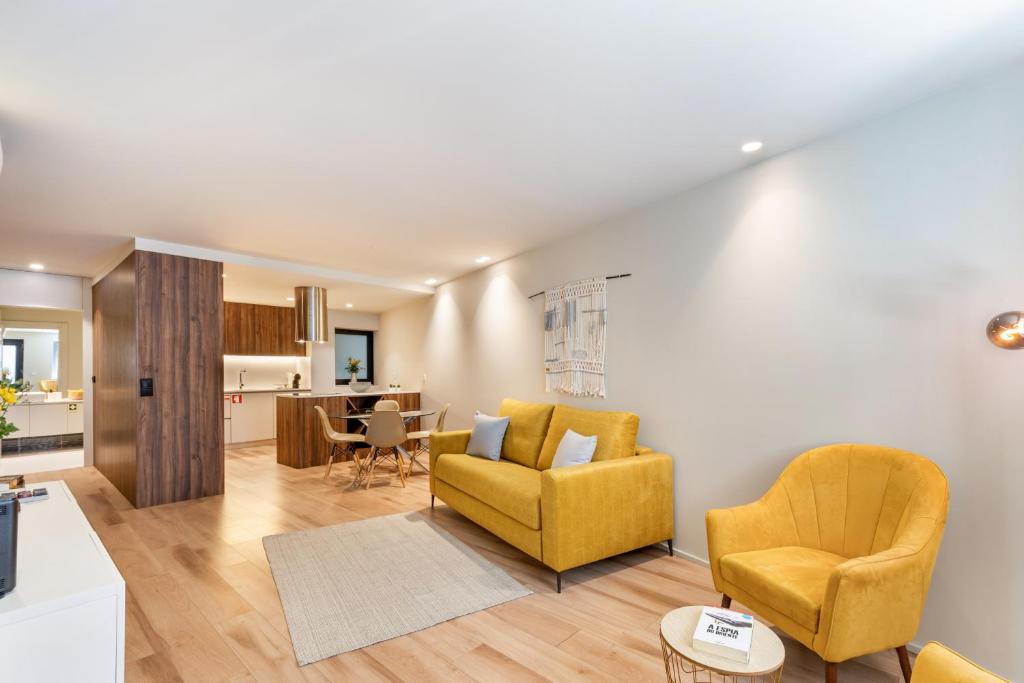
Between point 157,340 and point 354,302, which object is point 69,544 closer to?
point 157,340

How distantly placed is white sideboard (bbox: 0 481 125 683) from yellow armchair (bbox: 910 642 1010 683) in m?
2.14

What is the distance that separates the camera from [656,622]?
8.07 ft

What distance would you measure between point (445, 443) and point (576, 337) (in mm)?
1600

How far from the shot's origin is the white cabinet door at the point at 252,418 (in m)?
7.77

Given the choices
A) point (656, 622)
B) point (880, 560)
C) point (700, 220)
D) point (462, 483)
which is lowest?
point (656, 622)

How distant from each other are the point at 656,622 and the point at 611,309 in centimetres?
232

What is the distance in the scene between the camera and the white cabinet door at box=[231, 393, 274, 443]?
777cm

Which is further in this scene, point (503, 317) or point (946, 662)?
point (503, 317)

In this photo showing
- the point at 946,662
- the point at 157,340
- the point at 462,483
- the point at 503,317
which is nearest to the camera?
the point at 946,662

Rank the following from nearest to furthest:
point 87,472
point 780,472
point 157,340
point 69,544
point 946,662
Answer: point 946,662 → point 69,544 → point 780,472 → point 157,340 → point 87,472

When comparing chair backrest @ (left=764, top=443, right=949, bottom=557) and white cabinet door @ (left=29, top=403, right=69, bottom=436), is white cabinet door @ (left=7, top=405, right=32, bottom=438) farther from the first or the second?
chair backrest @ (left=764, top=443, right=949, bottom=557)

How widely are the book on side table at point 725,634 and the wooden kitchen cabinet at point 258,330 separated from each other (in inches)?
318

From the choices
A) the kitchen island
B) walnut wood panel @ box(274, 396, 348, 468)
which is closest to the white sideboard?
the kitchen island

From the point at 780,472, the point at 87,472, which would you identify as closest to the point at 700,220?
the point at 780,472
